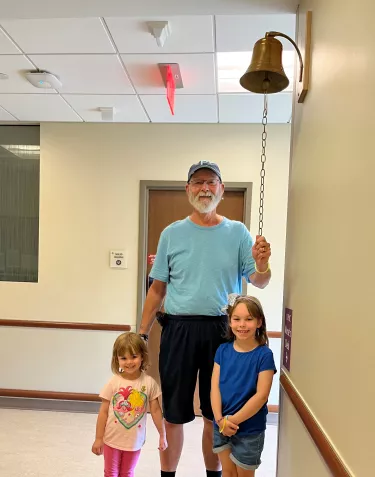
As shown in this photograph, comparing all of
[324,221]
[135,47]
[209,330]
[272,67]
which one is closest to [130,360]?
[209,330]

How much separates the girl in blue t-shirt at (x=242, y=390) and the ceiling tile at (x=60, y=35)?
144 centimetres

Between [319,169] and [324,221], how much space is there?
0.54ft

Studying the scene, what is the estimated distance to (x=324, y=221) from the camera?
108cm

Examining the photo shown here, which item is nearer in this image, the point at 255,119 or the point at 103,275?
the point at 255,119

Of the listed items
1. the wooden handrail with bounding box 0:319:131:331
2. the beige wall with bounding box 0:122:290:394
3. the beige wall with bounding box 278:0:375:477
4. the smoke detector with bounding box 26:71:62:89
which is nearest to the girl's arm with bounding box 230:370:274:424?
the beige wall with bounding box 278:0:375:477

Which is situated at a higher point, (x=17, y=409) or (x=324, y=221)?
(x=324, y=221)

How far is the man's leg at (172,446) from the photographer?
5.63 ft

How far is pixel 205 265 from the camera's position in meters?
1.66

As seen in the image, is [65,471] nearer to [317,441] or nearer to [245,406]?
[245,406]

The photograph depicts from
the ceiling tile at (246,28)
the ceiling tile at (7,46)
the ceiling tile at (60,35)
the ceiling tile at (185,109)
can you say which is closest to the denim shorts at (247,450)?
the ceiling tile at (246,28)

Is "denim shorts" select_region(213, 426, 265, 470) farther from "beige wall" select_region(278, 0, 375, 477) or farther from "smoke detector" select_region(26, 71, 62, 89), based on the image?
"smoke detector" select_region(26, 71, 62, 89)

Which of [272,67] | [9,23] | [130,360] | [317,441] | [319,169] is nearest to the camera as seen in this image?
[317,441]

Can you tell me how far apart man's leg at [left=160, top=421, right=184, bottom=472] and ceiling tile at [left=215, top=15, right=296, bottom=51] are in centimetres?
181

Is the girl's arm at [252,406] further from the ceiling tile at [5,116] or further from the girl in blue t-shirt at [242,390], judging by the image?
the ceiling tile at [5,116]
